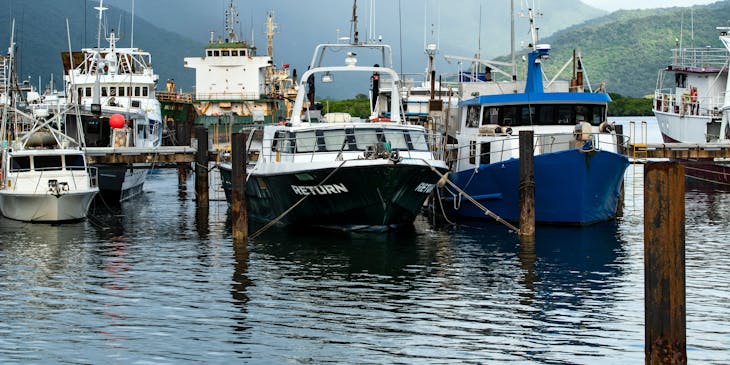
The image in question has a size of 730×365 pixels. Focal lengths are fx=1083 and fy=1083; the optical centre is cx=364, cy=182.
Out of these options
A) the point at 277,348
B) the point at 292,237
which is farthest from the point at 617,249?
the point at 277,348

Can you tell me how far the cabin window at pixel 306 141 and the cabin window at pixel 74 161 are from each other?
10.2m

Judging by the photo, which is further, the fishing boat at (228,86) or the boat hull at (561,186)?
the fishing boat at (228,86)

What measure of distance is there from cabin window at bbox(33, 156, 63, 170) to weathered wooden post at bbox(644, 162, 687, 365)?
29668 millimetres

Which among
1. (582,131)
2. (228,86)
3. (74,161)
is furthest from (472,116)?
(228,86)

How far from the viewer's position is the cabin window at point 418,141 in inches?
1383

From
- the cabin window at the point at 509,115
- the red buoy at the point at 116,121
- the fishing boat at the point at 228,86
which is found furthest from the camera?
the fishing boat at the point at 228,86

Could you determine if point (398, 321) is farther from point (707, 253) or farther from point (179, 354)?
point (707, 253)

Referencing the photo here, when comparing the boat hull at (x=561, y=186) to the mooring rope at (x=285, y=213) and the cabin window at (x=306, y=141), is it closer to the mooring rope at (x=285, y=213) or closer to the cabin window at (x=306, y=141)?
the cabin window at (x=306, y=141)

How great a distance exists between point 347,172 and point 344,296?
8.63 m

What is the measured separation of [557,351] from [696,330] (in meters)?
3.30

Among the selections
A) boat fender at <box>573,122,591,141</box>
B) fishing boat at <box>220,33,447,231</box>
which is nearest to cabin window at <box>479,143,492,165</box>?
fishing boat at <box>220,33,447,231</box>

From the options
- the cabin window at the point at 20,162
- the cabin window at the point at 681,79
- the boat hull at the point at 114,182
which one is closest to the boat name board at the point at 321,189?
the cabin window at the point at 20,162

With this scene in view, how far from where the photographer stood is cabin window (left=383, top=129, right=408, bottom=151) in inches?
1358

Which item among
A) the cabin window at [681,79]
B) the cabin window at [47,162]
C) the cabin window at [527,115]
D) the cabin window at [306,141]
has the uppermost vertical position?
the cabin window at [681,79]
